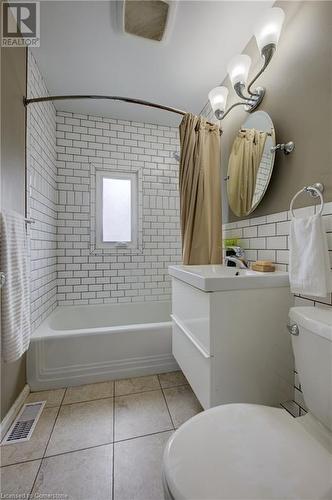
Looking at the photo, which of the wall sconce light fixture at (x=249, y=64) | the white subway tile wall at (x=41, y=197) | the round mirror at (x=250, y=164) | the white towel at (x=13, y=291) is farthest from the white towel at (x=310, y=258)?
the white subway tile wall at (x=41, y=197)

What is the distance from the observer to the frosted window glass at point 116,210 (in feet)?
8.16

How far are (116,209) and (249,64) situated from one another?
1760 millimetres

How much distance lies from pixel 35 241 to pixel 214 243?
1.47m

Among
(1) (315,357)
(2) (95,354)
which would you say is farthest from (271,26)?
(2) (95,354)

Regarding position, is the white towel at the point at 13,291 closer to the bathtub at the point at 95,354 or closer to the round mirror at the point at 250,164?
the bathtub at the point at 95,354

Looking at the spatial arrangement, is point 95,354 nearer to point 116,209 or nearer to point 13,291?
point 13,291

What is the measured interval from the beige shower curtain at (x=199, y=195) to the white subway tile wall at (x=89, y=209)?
3.05ft

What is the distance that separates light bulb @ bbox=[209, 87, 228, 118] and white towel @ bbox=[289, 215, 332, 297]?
122 centimetres

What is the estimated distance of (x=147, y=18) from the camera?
1341 mm

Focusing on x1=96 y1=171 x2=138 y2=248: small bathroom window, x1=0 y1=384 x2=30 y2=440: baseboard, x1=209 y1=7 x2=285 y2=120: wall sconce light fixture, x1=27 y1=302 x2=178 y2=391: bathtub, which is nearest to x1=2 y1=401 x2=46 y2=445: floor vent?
x1=0 y1=384 x2=30 y2=440: baseboard

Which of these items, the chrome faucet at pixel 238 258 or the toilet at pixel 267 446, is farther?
the chrome faucet at pixel 238 258

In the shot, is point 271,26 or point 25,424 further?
point 25,424

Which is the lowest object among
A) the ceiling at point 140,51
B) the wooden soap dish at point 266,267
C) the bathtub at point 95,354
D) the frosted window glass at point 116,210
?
the bathtub at point 95,354

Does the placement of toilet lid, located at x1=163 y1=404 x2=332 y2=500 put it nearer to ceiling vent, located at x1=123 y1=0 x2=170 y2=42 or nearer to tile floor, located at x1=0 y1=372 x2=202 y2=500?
tile floor, located at x1=0 y1=372 x2=202 y2=500
